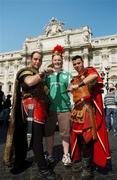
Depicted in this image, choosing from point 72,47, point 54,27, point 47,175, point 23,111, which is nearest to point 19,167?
point 47,175

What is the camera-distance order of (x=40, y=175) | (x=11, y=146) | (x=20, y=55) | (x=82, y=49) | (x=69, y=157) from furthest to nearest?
(x=20, y=55), (x=82, y=49), (x=69, y=157), (x=11, y=146), (x=40, y=175)

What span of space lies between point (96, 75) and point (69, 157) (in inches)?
57.1

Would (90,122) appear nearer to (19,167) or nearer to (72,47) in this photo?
(19,167)

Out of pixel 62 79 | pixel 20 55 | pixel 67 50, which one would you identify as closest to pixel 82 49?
pixel 67 50

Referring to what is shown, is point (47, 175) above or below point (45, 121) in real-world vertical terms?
below

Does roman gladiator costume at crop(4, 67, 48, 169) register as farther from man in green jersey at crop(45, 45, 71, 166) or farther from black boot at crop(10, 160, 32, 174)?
man in green jersey at crop(45, 45, 71, 166)

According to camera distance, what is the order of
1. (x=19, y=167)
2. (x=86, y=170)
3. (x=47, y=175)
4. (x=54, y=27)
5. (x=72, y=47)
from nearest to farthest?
1. (x=47, y=175)
2. (x=86, y=170)
3. (x=19, y=167)
4. (x=72, y=47)
5. (x=54, y=27)

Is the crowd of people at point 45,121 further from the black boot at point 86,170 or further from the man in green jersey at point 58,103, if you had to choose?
the man in green jersey at point 58,103

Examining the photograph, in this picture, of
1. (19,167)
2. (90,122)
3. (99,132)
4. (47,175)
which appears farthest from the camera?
(19,167)

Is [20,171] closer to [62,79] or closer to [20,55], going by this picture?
[62,79]

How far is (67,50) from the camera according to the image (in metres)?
36.3

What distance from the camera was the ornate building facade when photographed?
34625mm

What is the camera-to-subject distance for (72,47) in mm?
36188

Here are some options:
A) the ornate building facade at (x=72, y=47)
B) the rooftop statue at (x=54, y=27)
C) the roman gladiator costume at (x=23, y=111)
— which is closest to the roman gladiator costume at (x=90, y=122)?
the roman gladiator costume at (x=23, y=111)
